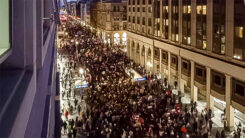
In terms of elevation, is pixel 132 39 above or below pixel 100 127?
above

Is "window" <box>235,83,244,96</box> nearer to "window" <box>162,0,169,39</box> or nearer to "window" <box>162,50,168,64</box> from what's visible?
"window" <box>162,50,168,64</box>

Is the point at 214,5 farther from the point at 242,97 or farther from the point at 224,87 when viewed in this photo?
the point at 242,97

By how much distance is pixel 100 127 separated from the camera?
23234 mm

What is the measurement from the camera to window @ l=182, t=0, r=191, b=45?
123 feet

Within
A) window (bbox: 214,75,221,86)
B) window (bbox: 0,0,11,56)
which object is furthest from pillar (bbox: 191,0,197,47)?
window (bbox: 0,0,11,56)

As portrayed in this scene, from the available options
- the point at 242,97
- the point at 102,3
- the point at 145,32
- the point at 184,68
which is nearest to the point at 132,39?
the point at 145,32

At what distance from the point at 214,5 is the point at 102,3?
2863 inches

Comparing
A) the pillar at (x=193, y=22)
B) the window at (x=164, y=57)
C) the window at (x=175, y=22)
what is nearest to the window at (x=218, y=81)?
the pillar at (x=193, y=22)

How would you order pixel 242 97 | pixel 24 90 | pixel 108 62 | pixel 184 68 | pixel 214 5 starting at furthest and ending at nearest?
pixel 108 62
pixel 184 68
pixel 214 5
pixel 242 97
pixel 24 90

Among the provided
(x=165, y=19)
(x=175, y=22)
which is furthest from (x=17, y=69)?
(x=165, y=19)

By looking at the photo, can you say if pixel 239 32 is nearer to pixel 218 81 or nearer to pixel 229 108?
pixel 218 81

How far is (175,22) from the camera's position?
42500 mm

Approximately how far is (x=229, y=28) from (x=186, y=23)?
36.8 ft

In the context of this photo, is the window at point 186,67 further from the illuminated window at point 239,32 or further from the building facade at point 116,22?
the building facade at point 116,22
